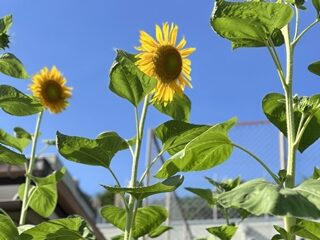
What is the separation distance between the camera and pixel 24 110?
175 centimetres

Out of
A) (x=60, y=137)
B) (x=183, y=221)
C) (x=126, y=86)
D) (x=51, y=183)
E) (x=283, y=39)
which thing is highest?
(x=283, y=39)

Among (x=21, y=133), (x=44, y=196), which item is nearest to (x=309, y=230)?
(x=44, y=196)

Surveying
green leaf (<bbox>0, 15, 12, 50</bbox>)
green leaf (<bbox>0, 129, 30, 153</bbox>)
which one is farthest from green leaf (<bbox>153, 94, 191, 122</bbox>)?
green leaf (<bbox>0, 129, 30, 153</bbox>)

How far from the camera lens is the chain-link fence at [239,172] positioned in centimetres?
413

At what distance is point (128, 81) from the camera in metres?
1.61

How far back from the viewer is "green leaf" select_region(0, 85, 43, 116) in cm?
170

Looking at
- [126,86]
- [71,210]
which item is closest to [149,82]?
[126,86]

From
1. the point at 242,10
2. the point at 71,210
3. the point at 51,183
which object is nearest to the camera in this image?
the point at 242,10

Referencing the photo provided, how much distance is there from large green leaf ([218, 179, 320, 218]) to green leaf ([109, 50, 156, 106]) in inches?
21.4

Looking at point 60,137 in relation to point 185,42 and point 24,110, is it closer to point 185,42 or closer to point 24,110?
point 24,110

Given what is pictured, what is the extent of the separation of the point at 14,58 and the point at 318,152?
271cm

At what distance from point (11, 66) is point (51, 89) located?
68 centimetres

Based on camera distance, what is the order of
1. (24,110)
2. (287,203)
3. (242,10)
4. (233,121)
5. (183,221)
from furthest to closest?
1. (183,221)
2. (24,110)
3. (233,121)
4. (242,10)
5. (287,203)

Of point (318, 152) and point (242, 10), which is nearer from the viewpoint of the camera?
point (242, 10)
